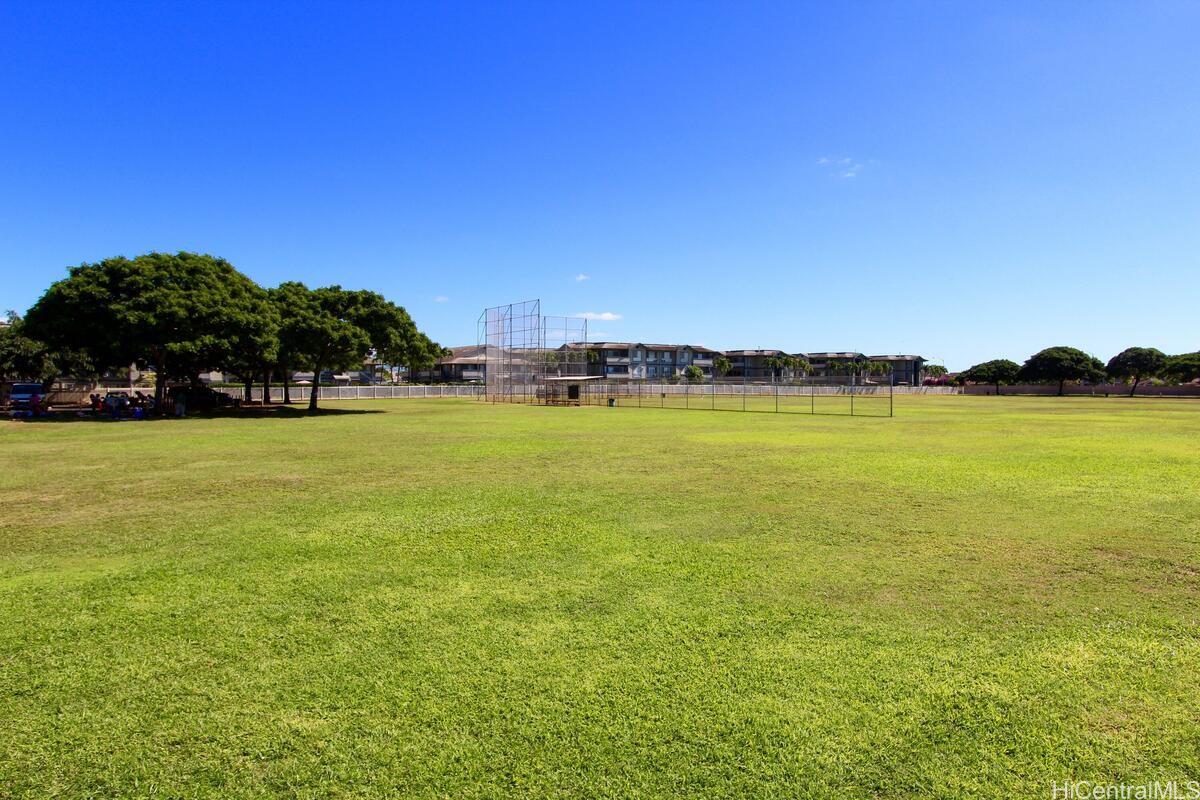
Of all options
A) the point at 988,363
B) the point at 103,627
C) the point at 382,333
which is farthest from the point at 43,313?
the point at 988,363

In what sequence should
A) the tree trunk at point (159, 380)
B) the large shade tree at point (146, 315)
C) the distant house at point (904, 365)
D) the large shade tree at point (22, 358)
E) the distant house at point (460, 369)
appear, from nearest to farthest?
the large shade tree at point (146, 315)
the tree trunk at point (159, 380)
the large shade tree at point (22, 358)
the distant house at point (460, 369)
the distant house at point (904, 365)

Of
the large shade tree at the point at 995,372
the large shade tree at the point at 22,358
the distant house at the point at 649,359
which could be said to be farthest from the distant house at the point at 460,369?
the large shade tree at the point at 995,372

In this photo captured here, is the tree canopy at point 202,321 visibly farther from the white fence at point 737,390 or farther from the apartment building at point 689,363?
the apartment building at point 689,363

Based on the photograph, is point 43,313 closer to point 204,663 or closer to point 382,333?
point 382,333

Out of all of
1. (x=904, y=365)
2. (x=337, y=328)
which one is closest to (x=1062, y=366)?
(x=904, y=365)

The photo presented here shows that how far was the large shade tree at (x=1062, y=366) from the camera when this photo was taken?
93.9 m

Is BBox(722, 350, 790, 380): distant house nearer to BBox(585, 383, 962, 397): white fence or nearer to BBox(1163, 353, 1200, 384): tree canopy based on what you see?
BBox(585, 383, 962, 397): white fence

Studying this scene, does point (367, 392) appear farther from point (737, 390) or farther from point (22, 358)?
point (737, 390)

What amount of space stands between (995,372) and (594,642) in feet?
422

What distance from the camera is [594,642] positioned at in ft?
14.8

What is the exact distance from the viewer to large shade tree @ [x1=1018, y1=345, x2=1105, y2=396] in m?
93.9

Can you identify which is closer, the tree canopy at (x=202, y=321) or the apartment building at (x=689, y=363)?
the tree canopy at (x=202, y=321)
